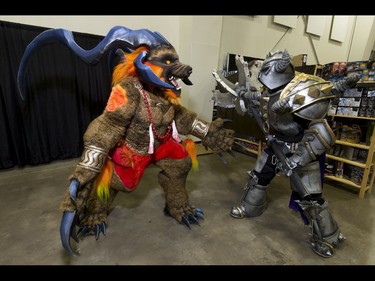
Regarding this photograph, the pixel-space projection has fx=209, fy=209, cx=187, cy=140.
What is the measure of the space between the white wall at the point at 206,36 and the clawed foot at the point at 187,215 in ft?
6.24

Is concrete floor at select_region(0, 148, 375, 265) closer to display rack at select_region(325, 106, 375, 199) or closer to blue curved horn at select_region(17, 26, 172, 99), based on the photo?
display rack at select_region(325, 106, 375, 199)

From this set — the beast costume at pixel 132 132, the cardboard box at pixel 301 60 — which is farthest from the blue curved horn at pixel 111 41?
the cardboard box at pixel 301 60

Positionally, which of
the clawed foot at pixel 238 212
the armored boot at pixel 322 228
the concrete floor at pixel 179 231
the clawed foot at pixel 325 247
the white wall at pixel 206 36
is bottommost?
the concrete floor at pixel 179 231

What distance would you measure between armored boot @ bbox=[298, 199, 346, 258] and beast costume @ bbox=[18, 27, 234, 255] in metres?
0.61

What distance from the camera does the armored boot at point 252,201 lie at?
1.51 metres

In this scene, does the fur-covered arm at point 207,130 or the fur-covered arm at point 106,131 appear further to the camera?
the fur-covered arm at point 207,130

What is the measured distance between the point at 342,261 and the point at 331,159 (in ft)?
3.97

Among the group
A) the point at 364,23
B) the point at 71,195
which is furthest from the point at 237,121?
the point at 364,23

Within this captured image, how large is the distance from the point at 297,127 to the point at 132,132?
98 cm

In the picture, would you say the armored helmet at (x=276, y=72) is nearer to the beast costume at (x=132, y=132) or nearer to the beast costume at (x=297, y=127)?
the beast costume at (x=297, y=127)

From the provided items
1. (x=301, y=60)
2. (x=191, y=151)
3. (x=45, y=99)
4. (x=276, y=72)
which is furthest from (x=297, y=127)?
(x=45, y=99)

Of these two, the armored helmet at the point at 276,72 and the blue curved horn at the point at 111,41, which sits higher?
the blue curved horn at the point at 111,41

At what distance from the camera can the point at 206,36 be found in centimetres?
293

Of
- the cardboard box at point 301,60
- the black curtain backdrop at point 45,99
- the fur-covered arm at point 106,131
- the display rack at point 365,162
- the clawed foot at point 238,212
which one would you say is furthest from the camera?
the cardboard box at point 301,60
